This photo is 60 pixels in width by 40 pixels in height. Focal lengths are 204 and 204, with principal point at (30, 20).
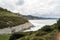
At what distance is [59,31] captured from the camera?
3130 centimetres

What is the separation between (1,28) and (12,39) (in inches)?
2720

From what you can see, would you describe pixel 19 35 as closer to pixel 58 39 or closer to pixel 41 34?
pixel 41 34

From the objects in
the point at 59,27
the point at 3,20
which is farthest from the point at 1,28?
the point at 59,27

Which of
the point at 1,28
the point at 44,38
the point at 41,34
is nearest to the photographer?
the point at 44,38

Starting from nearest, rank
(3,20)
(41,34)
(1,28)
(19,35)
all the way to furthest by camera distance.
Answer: (41,34), (19,35), (1,28), (3,20)

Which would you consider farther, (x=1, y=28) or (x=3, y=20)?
(x=3, y=20)

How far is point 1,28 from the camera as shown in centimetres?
9744

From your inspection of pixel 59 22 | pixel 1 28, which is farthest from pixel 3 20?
pixel 59 22

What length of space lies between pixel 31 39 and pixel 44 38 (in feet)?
5.13

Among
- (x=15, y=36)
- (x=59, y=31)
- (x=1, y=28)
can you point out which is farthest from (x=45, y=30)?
(x=1, y=28)

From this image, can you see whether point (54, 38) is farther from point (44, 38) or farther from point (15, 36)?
point (15, 36)

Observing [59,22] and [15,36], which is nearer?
[15,36]

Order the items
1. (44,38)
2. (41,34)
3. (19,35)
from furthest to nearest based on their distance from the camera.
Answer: (19,35) → (41,34) → (44,38)

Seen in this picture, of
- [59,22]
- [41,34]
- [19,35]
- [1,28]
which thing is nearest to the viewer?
[41,34]
